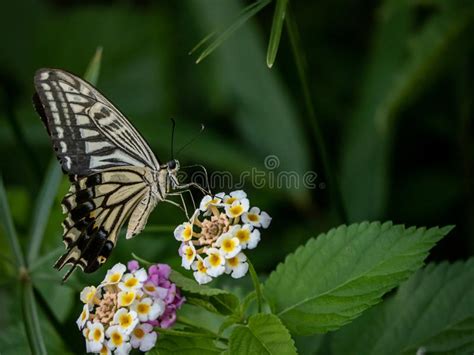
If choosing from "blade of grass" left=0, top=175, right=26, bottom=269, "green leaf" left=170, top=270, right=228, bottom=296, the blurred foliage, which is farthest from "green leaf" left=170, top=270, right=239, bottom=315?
the blurred foliage

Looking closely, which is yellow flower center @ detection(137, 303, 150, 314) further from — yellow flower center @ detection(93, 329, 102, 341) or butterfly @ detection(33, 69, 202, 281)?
butterfly @ detection(33, 69, 202, 281)

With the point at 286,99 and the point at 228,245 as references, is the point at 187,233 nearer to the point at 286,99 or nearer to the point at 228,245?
the point at 228,245

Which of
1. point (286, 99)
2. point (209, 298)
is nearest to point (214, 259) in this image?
point (209, 298)

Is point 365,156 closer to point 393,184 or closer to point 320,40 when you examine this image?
point 393,184

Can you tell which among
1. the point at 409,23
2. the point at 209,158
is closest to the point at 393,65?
the point at 409,23

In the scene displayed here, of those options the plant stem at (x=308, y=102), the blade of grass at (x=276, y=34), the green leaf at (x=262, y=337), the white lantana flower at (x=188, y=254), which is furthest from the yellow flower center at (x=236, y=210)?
the plant stem at (x=308, y=102)

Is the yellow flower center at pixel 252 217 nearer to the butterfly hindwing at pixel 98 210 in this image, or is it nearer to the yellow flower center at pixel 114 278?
the yellow flower center at pixel 114 278
